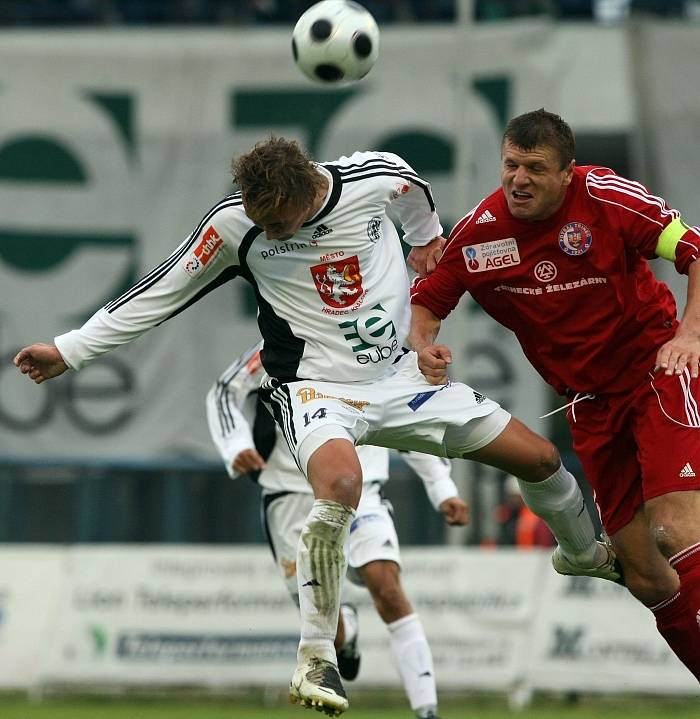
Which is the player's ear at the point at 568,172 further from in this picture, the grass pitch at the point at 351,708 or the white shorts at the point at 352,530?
the grass pitch at the point at 351,708

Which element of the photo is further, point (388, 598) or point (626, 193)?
point (388, 598)

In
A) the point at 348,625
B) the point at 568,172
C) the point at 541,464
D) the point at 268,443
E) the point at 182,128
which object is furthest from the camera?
the point at 182,128

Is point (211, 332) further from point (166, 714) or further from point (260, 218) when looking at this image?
point (260, 218)

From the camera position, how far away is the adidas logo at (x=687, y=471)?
22.9 ft

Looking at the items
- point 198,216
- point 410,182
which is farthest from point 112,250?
point 410,182

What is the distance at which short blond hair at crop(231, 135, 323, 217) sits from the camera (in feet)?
22.3

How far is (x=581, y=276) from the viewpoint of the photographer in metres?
7.23

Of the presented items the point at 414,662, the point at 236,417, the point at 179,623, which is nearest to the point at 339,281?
A: the point at 236,417

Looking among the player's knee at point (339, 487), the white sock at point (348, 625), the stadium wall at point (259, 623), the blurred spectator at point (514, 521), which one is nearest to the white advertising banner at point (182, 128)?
the blurred spectator at point (514, 521)

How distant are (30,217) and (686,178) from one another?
730cm

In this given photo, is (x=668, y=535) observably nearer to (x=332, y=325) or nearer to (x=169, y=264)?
(x=332, y=325)

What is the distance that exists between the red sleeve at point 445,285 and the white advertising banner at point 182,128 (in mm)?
8899

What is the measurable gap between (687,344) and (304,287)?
1.83 meters

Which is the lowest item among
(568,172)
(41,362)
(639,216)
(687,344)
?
(687,344)
